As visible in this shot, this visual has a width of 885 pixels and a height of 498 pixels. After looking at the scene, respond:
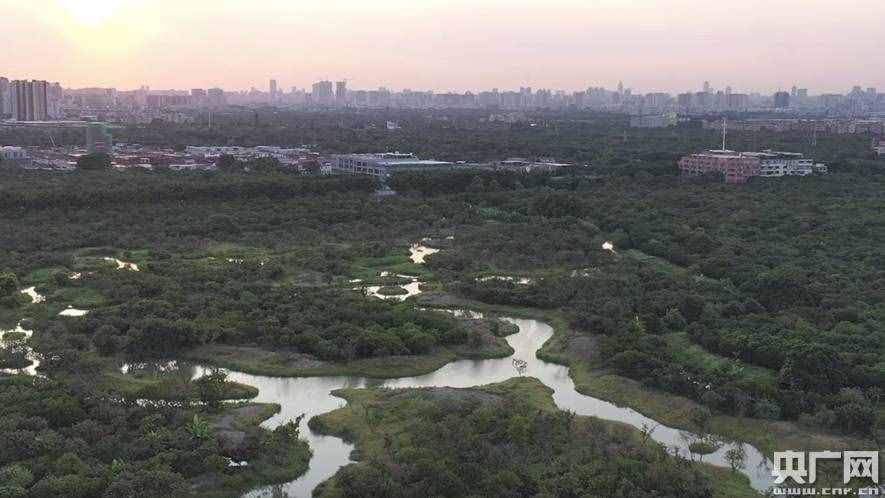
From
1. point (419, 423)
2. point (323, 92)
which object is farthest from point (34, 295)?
point (323, 92)

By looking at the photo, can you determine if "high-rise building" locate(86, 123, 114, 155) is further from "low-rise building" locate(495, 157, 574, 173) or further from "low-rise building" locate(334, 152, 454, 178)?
"low-rise building" locate(495, 157, 574, 173)

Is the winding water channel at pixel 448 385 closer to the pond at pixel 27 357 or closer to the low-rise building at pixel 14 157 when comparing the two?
the pond at pixel 27 357

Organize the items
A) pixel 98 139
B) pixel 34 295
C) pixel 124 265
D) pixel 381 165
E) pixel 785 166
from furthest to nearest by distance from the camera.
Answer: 1. pixel 98 139
2. pixel 785 166
3. pixel 381 165
4. pixel 124 265
5. pixel 34 295

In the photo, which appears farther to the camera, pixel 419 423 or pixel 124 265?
pixel 124 265

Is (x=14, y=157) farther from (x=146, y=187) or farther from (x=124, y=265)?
(x=124, y=265)

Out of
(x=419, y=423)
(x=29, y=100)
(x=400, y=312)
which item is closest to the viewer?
(x=419, y=423)

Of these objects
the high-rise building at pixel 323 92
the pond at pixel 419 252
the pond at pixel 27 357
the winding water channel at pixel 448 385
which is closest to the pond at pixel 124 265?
the pond at pixel 27 357
